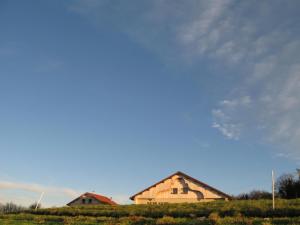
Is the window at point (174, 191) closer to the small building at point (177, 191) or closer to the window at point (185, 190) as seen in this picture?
the small building at point (177, 191)

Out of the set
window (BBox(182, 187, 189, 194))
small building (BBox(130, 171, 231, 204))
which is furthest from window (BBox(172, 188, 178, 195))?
window (BBox(182, 187, 189, 194))

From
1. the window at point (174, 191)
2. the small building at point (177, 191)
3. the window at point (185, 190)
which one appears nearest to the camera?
the small building at point (177, 191)

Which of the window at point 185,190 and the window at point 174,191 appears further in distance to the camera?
the window at point 174,191

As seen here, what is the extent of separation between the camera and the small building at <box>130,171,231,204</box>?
58.7 metres

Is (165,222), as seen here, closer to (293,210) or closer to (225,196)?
(293,210)

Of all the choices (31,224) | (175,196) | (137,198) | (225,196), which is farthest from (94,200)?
(31,224)

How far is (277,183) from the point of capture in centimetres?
7494

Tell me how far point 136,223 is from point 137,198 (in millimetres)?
40793

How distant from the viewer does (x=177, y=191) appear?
60562 mm

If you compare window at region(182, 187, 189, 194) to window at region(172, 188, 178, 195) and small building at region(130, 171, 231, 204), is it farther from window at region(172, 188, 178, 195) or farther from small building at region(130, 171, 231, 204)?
window at region(172, 188, 178, 195)

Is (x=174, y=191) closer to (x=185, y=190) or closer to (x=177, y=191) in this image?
(x=177, y=191)

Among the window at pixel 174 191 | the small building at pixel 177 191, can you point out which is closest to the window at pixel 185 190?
the small building at pixel 177 191

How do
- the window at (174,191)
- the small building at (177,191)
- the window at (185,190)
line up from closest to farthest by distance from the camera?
the small building at (177,191)
the window at (185,190)
the window at (174,191)

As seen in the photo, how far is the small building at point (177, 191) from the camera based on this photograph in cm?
5866
